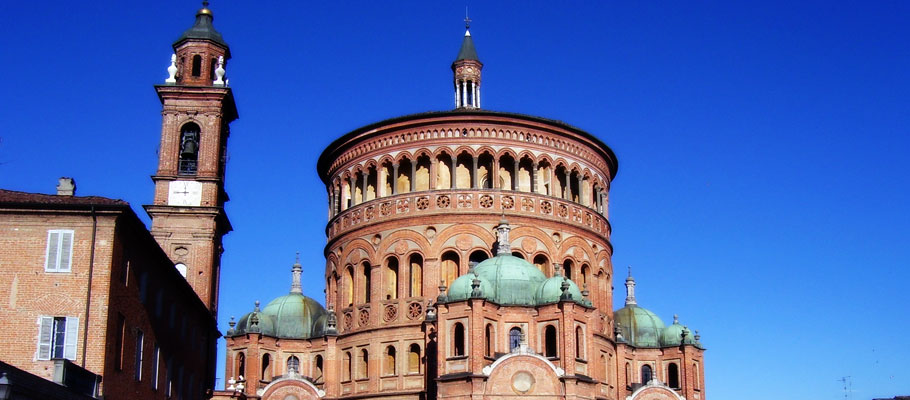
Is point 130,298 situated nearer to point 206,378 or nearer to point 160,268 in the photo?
point 160,268

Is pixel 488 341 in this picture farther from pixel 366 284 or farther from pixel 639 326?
pixel 639 326

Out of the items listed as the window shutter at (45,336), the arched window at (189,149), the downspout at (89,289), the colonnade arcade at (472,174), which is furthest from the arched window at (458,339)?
the window shutter at (45,336)

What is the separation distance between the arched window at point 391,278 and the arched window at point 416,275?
94cm

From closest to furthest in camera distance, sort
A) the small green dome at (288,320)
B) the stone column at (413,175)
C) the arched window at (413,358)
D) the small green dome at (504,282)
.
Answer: the small green dome at (504,282), the arched window at (413,358), the stone column at (413,175), the small green dome at (288,320)

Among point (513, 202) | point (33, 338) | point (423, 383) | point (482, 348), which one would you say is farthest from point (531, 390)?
point (33, 338)

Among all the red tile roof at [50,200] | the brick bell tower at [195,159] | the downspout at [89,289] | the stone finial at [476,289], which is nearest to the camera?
the downspout at [89,289]

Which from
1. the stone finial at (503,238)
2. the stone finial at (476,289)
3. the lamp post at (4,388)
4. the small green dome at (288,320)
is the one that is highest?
the stone finial at (503,238)

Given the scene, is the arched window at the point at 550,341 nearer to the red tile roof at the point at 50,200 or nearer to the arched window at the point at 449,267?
the arched window at the point at 449,267

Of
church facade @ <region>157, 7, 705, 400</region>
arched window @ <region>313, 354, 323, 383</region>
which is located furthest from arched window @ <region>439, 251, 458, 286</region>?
arched window @ <region>313, 354, 323, 383</region>

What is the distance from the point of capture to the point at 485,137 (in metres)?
54.6

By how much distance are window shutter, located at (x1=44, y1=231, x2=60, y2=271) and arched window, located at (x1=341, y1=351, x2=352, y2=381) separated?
2582 cm

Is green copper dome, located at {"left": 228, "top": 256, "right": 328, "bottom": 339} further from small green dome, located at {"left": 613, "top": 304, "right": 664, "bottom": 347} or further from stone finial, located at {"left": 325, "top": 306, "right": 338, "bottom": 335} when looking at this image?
small green dome, located at {"left": 613, "top": 304, "right": 664, "bottom": 347}

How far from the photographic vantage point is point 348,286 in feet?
185

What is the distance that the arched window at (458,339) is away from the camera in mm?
46438
